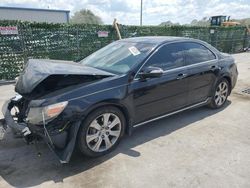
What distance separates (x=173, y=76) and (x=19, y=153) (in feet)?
8.73

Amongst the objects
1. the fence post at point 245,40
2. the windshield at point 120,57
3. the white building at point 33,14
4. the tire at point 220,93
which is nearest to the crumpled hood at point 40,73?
the windshield at point 120,57

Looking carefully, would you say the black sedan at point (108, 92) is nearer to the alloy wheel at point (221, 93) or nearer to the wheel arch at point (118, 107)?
the wheel arch at point (118, 107)

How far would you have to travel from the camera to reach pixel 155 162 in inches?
132

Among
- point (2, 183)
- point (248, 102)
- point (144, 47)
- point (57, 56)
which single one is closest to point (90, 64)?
point (144, 47)

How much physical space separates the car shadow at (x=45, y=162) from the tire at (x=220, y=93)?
4.44 ft

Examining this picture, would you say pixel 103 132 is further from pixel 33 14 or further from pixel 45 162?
pixel 33 14

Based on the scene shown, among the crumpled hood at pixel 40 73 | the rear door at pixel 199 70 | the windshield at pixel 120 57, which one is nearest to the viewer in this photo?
the crumpled hood at pixel 40 73

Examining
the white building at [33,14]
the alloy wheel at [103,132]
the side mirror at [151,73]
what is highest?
the white building at [33,14]

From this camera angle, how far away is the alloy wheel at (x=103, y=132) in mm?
3324

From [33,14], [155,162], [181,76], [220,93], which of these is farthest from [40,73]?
[33,14]

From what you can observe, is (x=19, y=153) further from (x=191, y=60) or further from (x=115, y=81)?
(x=191, y=60)

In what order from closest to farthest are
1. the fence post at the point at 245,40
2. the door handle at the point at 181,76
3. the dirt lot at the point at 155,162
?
the dirt lot at the point at 155,162, the door handle at the point at 181,76, the fence post at the point at 245,40

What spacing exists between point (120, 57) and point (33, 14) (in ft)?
91.8

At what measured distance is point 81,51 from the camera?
9953 mm
